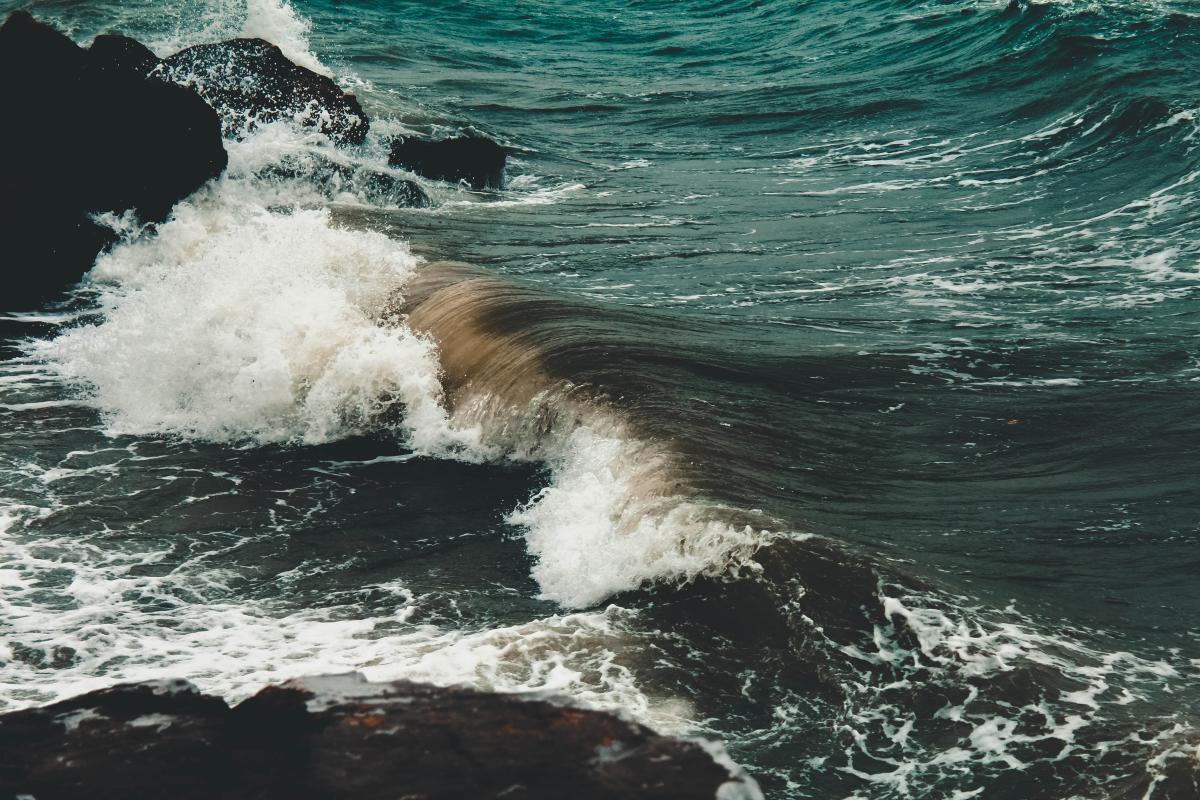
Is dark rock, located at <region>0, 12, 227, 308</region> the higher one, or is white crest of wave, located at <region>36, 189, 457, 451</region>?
dark rock, located at <region>0, 12, 227, 308</region>

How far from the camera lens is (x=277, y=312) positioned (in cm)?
1039

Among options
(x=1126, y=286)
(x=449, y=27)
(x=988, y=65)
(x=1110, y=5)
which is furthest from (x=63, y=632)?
(x=449, y=27)

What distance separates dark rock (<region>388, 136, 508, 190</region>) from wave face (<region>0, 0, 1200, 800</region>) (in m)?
0.40

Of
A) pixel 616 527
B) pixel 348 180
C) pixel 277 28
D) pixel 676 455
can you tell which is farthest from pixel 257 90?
pixel 616 527

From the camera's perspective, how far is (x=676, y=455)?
24.3 ft

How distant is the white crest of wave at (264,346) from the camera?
9.37m

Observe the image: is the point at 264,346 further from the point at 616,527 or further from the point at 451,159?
the point at 451,159

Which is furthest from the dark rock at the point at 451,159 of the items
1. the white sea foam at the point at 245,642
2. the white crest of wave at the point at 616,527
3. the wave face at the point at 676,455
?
the white sea foam at the point at 245,642

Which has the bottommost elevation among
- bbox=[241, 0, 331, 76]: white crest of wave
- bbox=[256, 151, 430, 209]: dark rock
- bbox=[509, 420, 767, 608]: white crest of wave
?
bbox=[509, 420, 767, 608]: white crest of wave

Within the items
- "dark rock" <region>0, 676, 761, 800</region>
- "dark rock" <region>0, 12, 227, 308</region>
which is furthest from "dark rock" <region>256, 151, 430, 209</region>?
"dark rock" <region>0, 676, 761, 800</region>

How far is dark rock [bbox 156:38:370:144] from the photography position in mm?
17062

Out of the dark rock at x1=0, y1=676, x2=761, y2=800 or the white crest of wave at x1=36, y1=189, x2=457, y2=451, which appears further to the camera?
the white crest of wave at x1=36, y1=189, x2=457, y2=451

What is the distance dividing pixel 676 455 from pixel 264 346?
166 inches

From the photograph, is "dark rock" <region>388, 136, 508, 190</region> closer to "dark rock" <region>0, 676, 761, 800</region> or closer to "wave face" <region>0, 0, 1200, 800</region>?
"wave face" <region>0, 0, 1200, 800</region>
